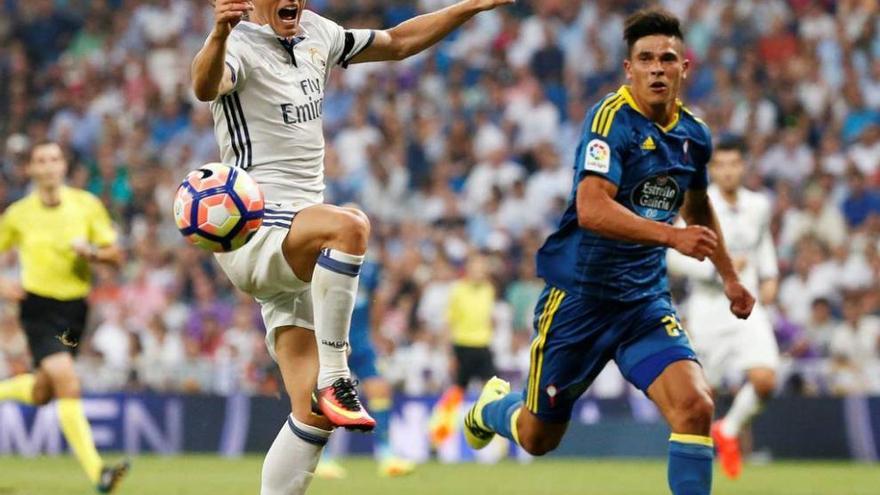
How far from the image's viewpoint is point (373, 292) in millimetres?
17453

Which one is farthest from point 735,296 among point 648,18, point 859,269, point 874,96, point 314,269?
point 874,96

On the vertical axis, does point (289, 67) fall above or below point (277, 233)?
above

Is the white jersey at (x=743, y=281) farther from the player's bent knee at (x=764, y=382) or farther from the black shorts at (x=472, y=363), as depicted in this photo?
the black shorts at (x=472, y=363)

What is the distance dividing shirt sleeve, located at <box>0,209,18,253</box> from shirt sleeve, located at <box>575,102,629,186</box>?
6.39m

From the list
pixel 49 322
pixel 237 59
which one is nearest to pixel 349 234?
pixel 237 59

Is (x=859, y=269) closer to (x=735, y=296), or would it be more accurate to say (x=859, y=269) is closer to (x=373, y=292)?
(x=373, y=292)

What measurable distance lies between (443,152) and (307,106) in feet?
41.1

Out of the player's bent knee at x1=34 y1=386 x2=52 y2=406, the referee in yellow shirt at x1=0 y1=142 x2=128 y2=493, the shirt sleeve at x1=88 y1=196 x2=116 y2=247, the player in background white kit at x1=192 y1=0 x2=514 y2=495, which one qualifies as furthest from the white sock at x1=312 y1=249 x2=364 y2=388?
the player's bent knee at x1=34 y1=386 x2=52 y2=406

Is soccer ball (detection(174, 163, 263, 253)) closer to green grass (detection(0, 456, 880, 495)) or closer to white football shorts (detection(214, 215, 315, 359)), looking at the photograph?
Result: white football shorts (detection(214, 215, 315, 359))

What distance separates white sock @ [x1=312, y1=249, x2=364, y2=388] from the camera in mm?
6836

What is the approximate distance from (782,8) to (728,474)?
9.19 metres

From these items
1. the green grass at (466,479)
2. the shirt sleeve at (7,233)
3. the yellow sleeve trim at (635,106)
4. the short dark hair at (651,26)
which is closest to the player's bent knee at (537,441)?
the yellow sleeve trim at (635,106)

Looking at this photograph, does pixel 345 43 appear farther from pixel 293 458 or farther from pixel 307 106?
pixel 293 458

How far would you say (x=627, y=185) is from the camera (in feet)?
24.4
